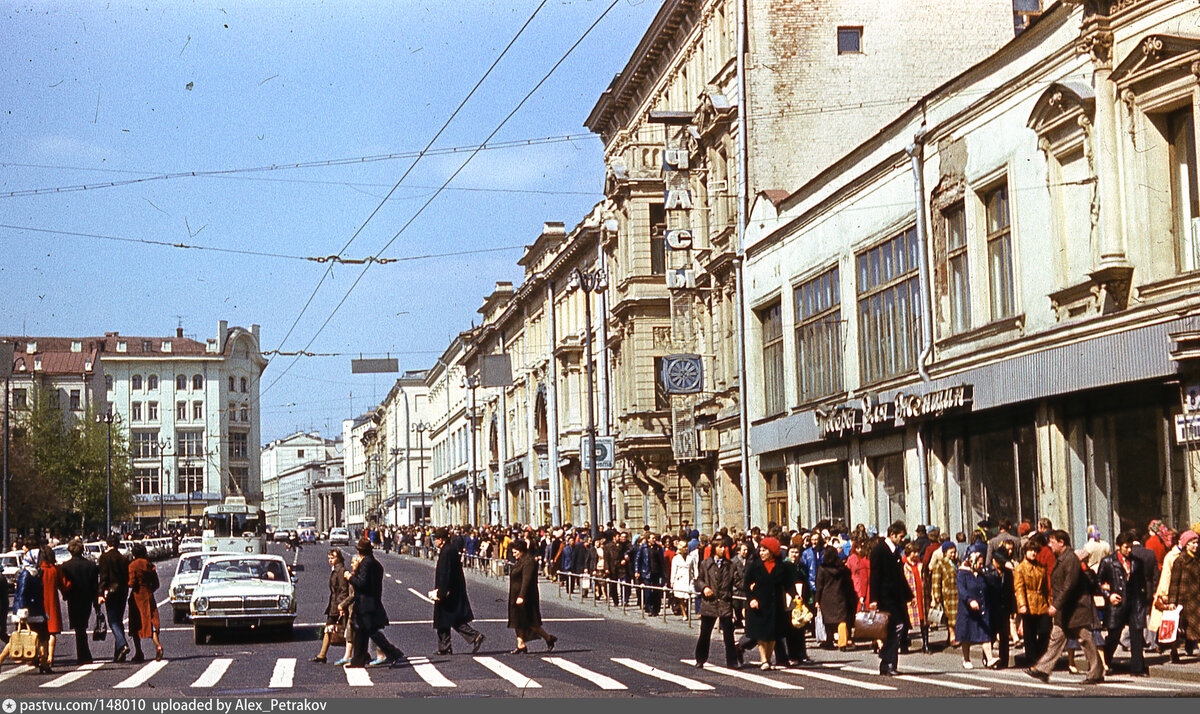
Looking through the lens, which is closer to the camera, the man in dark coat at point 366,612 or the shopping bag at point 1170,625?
the shopping bag at point 1170,625

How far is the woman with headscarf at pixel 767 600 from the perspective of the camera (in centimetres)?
1936

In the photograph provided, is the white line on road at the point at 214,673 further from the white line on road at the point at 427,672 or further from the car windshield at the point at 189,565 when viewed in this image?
the car windshield at the point at 189,565

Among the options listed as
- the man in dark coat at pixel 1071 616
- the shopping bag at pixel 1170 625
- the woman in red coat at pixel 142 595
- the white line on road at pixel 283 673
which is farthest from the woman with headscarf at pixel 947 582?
the woman in red coat at pixel 142 595

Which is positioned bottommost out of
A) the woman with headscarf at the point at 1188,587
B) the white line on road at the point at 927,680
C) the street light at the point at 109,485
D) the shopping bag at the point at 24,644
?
the white line on road at the point at 927,680

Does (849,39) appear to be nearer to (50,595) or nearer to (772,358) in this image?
(772,358)

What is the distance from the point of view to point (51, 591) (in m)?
21.1

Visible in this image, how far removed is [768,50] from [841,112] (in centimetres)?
259

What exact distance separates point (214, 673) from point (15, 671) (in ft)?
10.4

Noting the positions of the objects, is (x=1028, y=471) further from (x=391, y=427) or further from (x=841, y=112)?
(x=391, y=427)

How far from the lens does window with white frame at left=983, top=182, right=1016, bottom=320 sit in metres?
27.3

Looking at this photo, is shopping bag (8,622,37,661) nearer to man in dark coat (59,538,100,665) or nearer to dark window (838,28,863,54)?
man in dark coat (59,538,100,665)

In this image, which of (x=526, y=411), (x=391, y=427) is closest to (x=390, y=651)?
(x=526, y=411)

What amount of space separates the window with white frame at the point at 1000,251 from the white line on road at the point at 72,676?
601 inches

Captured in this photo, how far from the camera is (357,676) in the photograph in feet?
62.1
